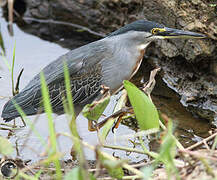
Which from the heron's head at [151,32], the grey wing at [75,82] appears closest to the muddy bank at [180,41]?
the heron's head at [151,32]

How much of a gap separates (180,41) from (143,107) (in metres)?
2.16

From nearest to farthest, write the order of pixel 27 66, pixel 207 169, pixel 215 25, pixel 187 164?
1. pixel 207 169
2. pixel 187 164
3. pixel 215 25
4. pixel 27 66

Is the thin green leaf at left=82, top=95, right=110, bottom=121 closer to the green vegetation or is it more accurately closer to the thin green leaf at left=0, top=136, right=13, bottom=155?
the green vegetation

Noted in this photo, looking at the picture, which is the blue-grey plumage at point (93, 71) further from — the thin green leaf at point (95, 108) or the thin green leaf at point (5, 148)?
the thin green leaf at point (5, 148)

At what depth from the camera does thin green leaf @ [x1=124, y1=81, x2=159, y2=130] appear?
10.8ft

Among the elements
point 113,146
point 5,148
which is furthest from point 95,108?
point 5,148

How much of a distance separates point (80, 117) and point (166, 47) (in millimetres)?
1334

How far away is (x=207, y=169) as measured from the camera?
2.66m

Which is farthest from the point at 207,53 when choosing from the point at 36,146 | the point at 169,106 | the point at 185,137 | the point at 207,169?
the point at 207,169

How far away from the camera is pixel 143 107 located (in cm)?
334

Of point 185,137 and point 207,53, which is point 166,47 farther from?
point 185,137

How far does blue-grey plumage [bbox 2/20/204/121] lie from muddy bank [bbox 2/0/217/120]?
956mm

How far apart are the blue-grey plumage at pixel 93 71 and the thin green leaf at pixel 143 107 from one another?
104 centimetres

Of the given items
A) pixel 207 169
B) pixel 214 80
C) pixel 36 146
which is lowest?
pixel 36 146
